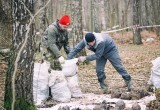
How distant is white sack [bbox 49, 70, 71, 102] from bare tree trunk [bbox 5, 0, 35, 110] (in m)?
1.94

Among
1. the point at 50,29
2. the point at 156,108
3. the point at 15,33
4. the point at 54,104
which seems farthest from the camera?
the point at 50,29

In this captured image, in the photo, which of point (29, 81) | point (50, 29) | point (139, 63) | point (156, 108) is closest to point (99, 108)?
point (156, 108)

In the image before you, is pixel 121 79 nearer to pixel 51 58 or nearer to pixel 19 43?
pixel 51 58

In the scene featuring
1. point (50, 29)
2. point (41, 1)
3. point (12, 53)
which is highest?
point (41, 1)

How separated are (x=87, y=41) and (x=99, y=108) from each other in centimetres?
191

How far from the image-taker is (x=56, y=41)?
8492mm

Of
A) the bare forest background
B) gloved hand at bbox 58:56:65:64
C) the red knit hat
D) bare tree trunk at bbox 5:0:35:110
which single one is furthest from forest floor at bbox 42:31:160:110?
bare tree trunk at bbox 5:0:35:110

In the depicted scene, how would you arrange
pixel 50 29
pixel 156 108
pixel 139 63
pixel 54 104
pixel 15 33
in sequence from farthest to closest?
pixel 139 63 < pixel 50 29 < pixel 54 104 < pixel 156 108 < pixel 15 33

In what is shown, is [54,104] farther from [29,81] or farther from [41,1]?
[41,1]

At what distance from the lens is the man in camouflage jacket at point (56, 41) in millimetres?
8133

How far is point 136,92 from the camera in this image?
7.98 meters

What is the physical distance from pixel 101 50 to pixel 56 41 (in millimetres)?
1048

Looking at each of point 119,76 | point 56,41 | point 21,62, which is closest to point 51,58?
point 56,41

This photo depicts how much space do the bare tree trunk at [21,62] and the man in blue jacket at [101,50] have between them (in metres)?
2.36
